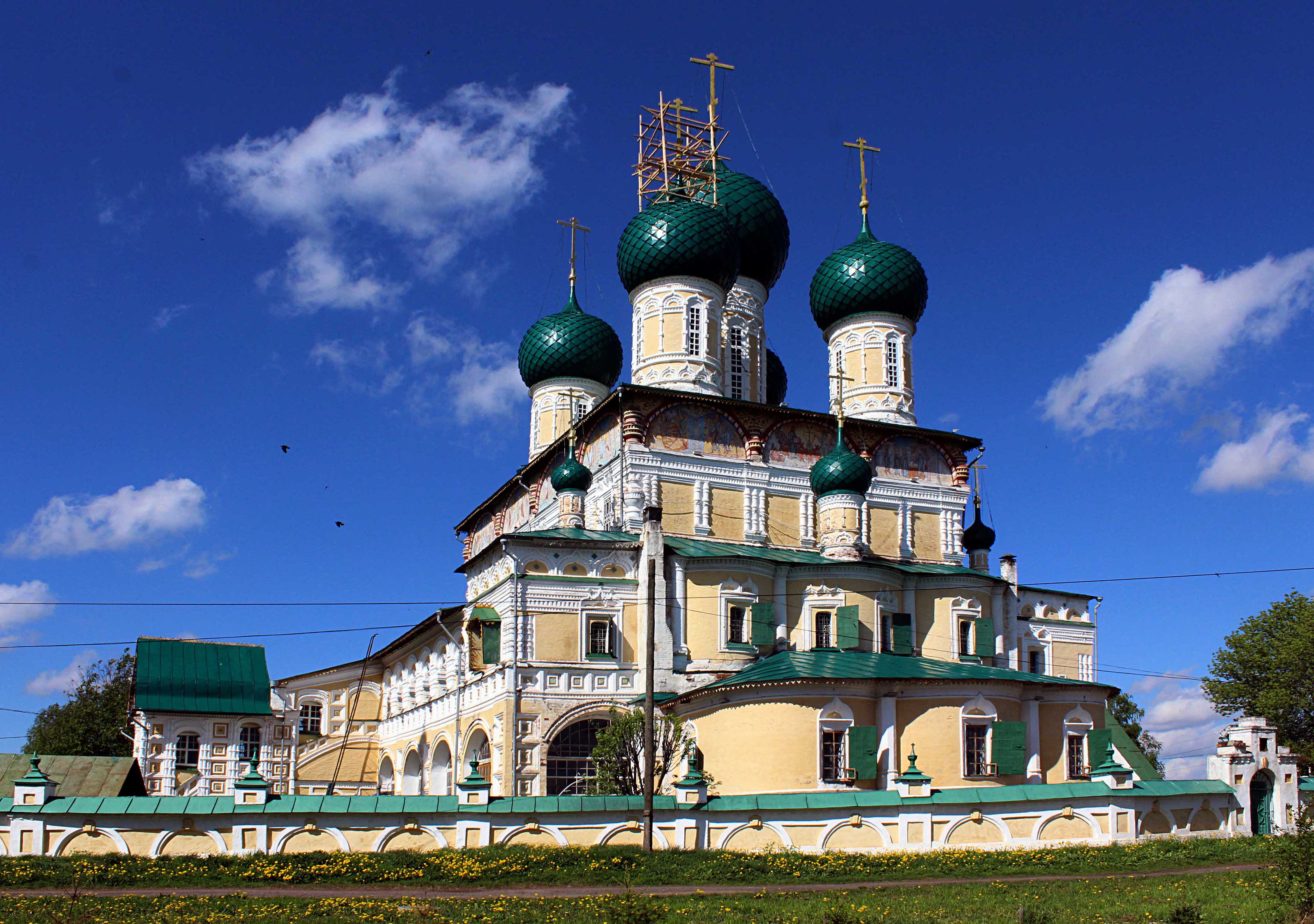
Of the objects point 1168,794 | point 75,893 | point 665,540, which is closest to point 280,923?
point 75,893

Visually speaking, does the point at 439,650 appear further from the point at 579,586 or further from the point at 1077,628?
the point at 1077,628

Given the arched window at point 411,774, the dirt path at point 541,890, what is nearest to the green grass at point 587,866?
the dirt path at point 541,890

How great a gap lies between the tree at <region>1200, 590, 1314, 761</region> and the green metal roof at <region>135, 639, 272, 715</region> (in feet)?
79.6

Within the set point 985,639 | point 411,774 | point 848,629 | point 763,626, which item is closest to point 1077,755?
point 985,639

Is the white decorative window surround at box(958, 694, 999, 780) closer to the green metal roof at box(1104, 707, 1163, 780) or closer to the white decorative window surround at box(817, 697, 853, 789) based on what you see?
the white decorative window surround at box(817, 697, 853, 789)

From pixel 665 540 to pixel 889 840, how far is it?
30.8ft

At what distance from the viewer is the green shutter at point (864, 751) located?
69.9ft

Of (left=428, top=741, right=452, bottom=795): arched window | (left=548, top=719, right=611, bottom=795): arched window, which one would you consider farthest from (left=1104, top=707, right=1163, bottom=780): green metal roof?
(left=428, top=741, right=452, bottom=795): arched window

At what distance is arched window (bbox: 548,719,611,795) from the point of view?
22484 mm

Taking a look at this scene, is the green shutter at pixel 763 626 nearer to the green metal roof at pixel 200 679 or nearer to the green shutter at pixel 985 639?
the green shutter at pixel 985 639

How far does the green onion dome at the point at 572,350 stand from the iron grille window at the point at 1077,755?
15347 mm

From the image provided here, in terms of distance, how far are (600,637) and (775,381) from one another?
45.9 feet

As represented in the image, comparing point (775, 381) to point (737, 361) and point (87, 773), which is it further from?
point (87, 773)

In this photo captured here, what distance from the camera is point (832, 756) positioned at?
21391 mm
